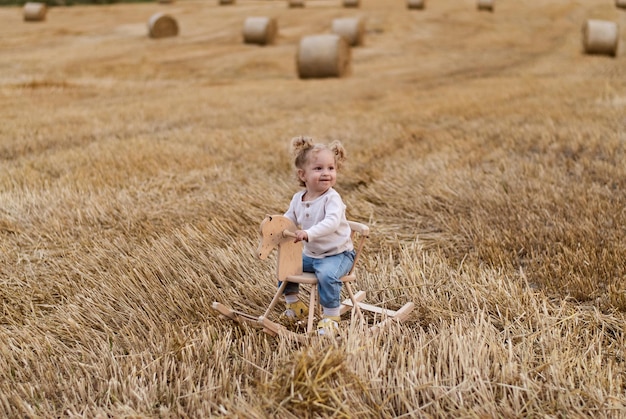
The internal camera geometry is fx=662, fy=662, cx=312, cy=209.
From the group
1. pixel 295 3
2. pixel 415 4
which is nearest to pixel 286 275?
pixel 415 4

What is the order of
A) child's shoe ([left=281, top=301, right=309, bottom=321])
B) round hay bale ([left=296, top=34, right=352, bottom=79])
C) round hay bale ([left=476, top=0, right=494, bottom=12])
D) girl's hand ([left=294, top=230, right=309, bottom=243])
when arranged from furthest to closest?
round hay bale ([left=476, top=0, right=494, bottom=12]) → round hay bale ([left=296, top=34, right=352, bottom=79]) → child's shoe ([left=281, top=301, right=309, bottom=321]) → girl's hand ([left=294, top=230, right=309, bottom=243])

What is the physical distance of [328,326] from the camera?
253cm

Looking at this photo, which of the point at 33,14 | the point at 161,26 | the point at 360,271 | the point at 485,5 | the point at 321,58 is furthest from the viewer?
the point at 485,5

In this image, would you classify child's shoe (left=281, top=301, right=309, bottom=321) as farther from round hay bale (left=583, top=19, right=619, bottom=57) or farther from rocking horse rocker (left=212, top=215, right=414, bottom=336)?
round hay bale (left=583, top=19, right=619, bottom=57)

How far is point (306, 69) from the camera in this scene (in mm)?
14352

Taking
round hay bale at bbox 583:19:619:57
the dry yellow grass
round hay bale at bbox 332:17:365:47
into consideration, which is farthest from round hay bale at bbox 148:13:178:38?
round hay bale at bbox 583:19:619:57

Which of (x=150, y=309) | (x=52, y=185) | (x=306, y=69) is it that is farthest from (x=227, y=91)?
(x=150, y=309)

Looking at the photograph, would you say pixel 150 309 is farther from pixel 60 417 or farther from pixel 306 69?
pixel 306 69

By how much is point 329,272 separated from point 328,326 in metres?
0.21

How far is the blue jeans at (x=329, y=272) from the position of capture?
2600mm

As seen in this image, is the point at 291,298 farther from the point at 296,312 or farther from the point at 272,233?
the point at 272,233

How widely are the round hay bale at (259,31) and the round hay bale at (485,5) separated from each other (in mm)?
11021

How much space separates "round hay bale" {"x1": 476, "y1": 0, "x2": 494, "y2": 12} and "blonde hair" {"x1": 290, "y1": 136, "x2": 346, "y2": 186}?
86.0ft

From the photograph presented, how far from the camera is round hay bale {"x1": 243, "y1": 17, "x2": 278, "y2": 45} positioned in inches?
757
